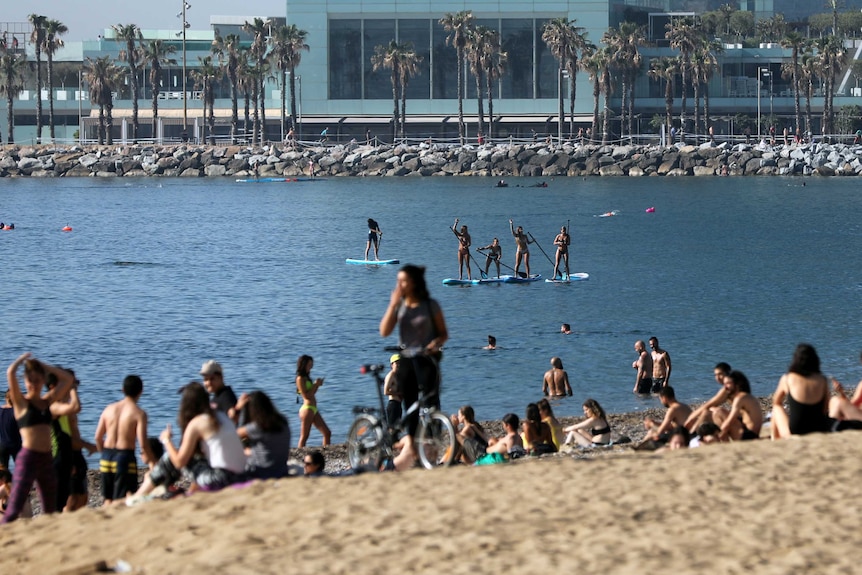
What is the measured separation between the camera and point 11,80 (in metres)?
130

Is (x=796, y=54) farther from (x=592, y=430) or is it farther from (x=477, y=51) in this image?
(x=592, y=430)

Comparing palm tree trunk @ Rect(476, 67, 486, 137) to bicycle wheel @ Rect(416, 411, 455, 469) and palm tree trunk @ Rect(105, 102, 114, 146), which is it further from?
bicycle wheel @ Rect(416, 411, 455, 469)

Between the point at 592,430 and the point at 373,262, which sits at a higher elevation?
the point at 592,430

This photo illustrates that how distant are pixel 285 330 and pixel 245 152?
89.5 meters

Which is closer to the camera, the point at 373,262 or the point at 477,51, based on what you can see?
the point at 373,262

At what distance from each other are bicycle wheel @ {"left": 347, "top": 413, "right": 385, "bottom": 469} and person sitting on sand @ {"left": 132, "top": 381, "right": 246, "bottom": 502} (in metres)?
1.46

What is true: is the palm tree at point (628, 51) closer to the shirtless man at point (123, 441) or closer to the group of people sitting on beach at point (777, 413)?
the group of people sitting on beach at point (777, 413)

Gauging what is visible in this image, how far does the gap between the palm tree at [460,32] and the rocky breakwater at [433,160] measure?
430 centimetres

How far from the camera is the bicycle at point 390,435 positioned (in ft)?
39.4

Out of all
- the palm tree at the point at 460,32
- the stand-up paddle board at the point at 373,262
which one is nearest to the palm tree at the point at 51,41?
the palm tree at the point at 460,32

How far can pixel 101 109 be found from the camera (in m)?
127

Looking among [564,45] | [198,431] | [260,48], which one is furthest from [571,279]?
[260,48]

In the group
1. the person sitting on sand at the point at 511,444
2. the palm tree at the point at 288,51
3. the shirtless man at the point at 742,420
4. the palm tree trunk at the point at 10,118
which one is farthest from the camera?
the palm tree trunk at the point at 10,118

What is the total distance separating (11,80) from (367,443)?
125 m
